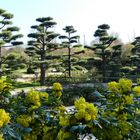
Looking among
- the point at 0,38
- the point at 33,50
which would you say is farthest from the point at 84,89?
the point at 33,50

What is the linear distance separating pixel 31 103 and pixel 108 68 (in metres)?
20.6

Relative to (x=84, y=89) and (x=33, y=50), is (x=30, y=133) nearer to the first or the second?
(x=84, y=89)

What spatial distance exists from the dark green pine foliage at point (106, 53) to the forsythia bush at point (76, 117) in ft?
63.7

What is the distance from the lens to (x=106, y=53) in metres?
22.1

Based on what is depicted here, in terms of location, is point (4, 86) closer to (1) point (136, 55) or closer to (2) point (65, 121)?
(2) point (65, 121)

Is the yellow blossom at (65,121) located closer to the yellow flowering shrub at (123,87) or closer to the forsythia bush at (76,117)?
the forsythia bush at (76,117)

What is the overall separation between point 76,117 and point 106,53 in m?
20.1

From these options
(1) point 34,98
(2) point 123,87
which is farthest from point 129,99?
(1) point 34,98

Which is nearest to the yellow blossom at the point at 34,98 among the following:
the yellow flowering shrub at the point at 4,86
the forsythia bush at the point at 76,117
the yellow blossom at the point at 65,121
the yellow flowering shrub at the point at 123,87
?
the forsythia bush at the point at 76,117

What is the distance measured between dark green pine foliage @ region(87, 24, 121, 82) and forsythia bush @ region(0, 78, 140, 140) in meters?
19.4

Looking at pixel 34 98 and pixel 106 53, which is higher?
pixel 106 53

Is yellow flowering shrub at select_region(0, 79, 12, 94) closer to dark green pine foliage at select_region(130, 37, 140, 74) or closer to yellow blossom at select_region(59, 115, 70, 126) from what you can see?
yellow blossom at select_region(59, 115, 70, 126)

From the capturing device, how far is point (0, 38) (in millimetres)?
19641

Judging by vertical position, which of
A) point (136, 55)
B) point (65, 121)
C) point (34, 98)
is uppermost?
point (136, 55)
